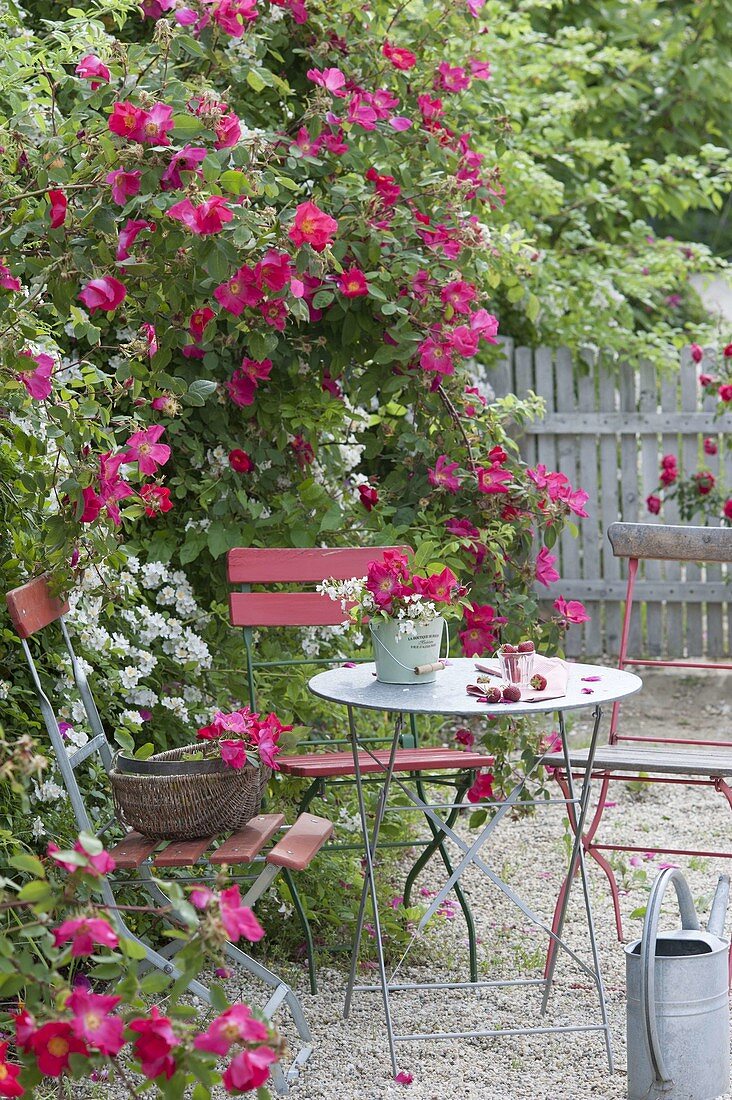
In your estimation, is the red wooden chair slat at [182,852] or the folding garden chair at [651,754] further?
the folding garden chair at [651,754]

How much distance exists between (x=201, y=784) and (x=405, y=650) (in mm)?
573

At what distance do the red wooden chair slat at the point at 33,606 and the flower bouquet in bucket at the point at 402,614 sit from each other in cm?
66

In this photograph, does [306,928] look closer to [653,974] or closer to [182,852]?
[182,852]

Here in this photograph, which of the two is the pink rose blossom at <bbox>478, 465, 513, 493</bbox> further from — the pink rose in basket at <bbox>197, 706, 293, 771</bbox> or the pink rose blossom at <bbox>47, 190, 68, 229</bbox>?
the pink rose blossom at <bbox>47, 190, 68, 229</bbox>

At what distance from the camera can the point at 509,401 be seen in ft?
13.8

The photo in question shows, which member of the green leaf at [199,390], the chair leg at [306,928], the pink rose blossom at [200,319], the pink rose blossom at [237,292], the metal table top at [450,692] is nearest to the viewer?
the metal table top at [450,692]

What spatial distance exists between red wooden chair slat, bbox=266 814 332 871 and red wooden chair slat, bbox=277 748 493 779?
0.13 m

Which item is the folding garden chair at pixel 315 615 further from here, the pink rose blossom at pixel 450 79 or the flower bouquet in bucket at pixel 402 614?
the pink rose blossom at pixel 450 79

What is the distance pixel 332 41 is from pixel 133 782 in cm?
249

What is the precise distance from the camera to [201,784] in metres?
2.69

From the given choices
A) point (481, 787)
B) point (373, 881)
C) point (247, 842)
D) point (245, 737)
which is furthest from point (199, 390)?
point (481, 787)

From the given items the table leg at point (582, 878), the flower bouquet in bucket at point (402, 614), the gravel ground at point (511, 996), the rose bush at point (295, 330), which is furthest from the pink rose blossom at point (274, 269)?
the gravel ground at point (511, 996)

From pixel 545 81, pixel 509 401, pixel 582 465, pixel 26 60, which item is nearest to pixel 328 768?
pixel 509 401

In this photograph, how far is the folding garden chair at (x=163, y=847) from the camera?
2.58 meters
